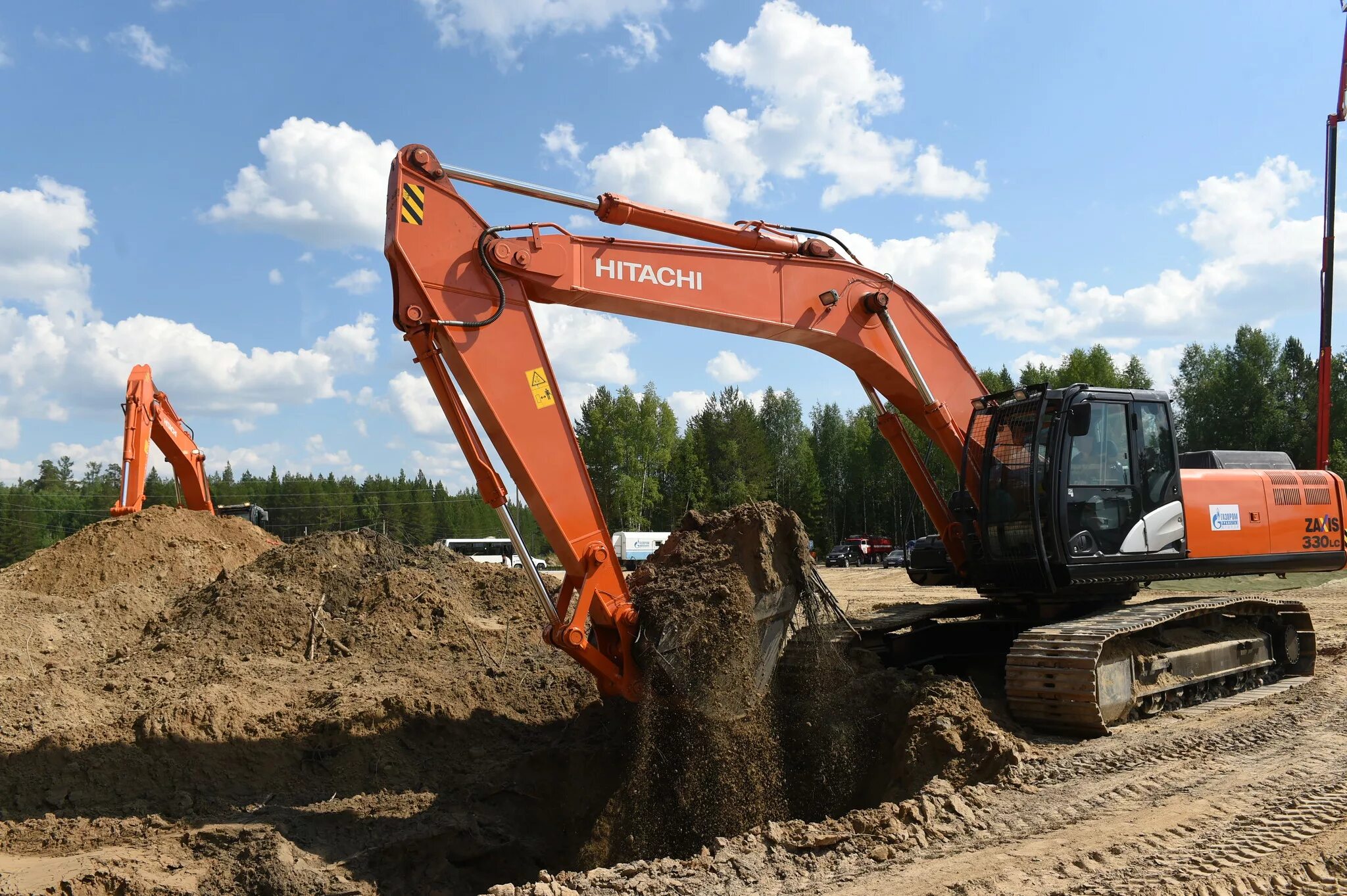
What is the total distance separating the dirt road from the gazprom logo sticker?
164 centimetres

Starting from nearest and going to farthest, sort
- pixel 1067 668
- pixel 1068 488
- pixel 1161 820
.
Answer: pixel 1161 820, pixel 1067 668, pixel 1068 488

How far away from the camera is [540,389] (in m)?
6.30

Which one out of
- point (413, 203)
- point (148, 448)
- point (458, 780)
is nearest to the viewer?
point (413, 203)

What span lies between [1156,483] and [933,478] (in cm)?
197

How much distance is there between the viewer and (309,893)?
5652 mm

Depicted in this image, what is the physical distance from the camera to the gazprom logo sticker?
8.21 meters

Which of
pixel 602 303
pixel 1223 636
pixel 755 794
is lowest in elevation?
pixel 755 794

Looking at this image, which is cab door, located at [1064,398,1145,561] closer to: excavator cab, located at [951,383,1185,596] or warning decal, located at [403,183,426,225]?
excavator cab, located at [951,383,1185,596]

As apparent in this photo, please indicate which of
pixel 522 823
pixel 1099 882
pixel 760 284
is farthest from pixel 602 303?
pixel 1099 882

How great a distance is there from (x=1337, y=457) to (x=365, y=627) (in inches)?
1908

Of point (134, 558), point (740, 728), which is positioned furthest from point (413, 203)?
point (134, 558)

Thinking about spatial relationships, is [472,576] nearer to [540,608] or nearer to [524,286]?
[540,608]

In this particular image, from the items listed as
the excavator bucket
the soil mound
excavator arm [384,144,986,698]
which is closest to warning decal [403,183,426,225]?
excavator arm [384,144,986,698]

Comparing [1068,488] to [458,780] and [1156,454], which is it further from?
[458,780]
